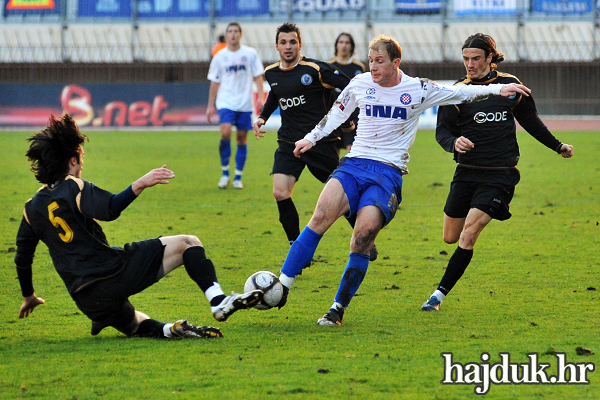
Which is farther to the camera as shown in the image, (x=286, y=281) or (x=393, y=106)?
(x=393, y=106)

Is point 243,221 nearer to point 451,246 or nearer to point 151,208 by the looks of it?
point 151,208

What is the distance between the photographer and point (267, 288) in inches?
192

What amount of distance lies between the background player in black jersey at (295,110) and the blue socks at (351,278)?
6.56 feet

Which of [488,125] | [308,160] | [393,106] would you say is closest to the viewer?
[393,106]

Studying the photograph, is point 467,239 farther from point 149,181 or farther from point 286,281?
point 149,181

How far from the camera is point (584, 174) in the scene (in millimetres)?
14133

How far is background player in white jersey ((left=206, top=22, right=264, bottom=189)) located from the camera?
12.7 metres

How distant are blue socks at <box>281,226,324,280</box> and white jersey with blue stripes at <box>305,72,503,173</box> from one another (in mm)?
670

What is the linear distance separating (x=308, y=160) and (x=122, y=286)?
3.12 meters

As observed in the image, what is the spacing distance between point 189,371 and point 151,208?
6906 mm

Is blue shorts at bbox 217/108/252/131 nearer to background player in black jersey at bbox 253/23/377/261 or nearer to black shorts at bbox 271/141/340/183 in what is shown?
background player in black jersey at bbox 253/23/377/261

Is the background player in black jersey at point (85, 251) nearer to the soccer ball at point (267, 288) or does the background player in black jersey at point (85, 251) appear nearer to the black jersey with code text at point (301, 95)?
the soccer ball at point (267, 288)

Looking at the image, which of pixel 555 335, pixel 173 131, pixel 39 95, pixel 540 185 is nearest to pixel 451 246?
pixel 555 335

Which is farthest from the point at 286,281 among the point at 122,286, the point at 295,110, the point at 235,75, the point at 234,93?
the point at 235,75
